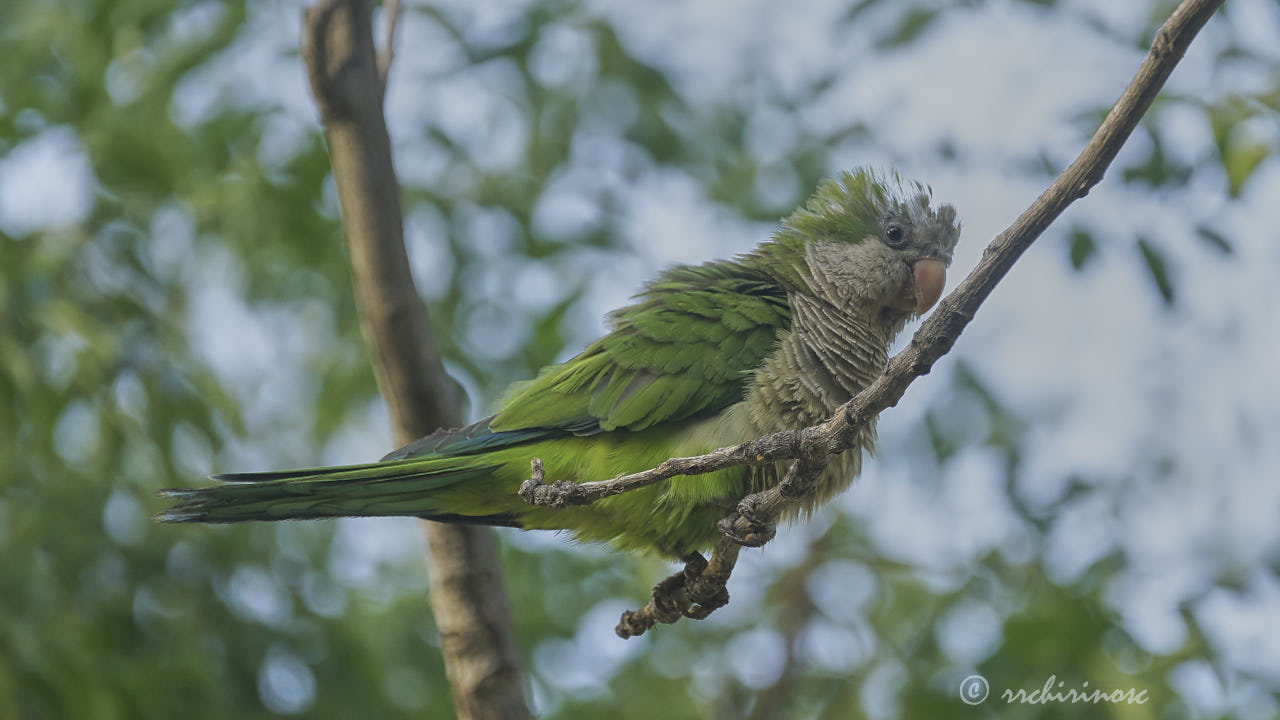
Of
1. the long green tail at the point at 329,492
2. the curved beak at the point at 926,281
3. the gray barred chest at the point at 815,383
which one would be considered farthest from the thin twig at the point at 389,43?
the curved beak at the point at 926,281

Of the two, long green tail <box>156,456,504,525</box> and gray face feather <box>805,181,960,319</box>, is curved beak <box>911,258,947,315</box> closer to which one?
gray face feather <box>805,181,960,319</box>

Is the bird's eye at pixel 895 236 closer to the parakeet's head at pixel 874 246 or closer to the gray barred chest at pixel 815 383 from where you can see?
the parakeet's head at pixel 874 246

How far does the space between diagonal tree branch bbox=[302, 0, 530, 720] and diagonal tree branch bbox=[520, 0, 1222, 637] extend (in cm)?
117

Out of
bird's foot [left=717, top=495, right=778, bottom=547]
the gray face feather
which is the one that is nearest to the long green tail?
bird's foot [left=717, top=495, right=778, bottom=547]

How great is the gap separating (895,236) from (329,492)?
2.26 meters

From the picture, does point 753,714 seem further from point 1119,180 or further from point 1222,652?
point 1119,180

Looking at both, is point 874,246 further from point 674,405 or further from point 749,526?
point 749,526

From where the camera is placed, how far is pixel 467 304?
5.58m

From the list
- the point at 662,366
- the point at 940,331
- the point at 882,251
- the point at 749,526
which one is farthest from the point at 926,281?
the point at 940,331

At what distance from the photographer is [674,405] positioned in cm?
346

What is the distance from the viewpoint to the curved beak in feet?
12.7

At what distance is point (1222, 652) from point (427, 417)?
330cm

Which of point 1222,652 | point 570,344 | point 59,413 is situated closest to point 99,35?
point 59,413

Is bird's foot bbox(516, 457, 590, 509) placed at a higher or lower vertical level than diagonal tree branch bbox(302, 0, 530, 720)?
lower
